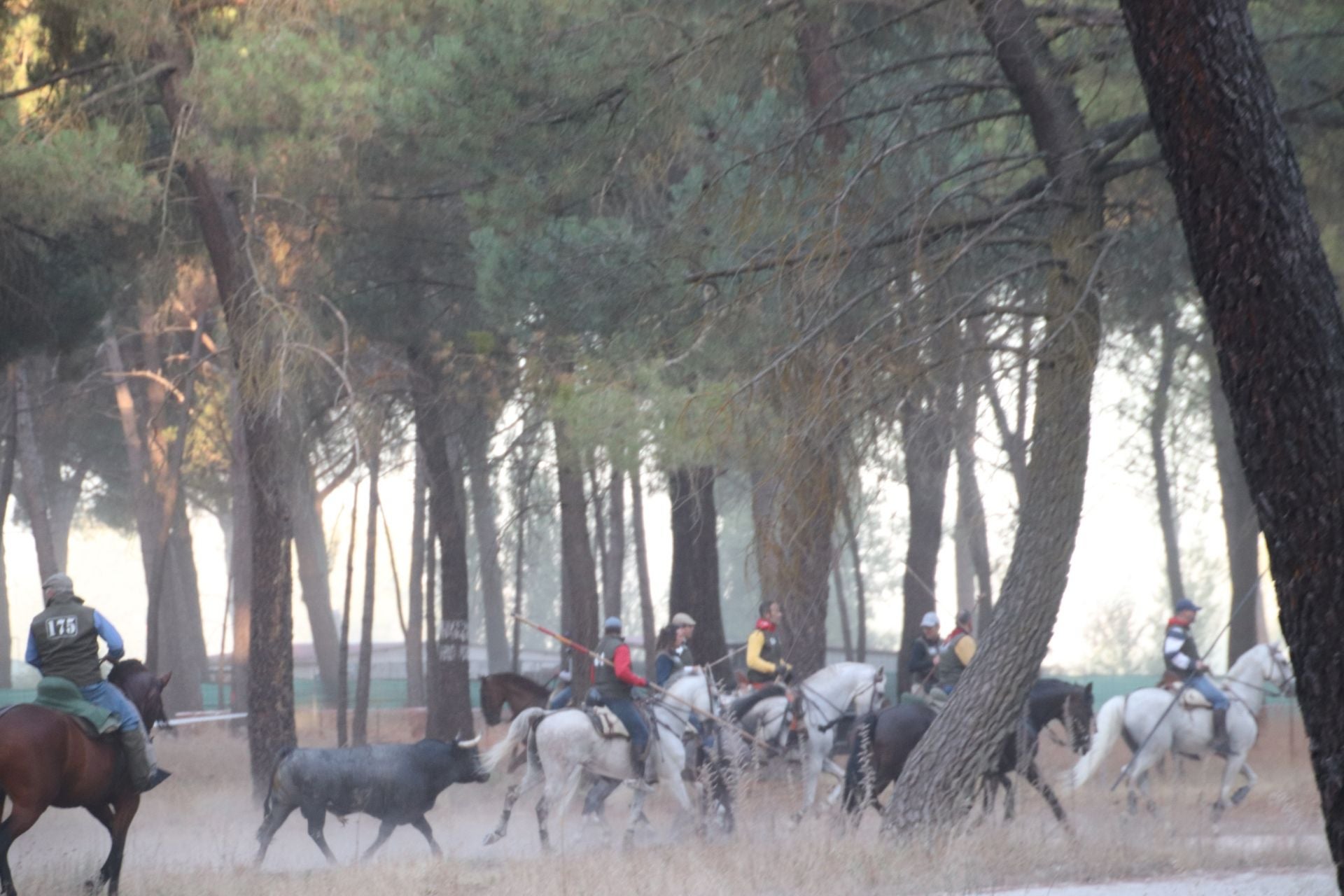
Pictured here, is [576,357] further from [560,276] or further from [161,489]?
[161,489]

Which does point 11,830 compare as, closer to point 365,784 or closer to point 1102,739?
point 365,784

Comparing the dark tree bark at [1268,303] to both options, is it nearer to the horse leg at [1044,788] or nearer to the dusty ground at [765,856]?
the dusty ground at [765,856]

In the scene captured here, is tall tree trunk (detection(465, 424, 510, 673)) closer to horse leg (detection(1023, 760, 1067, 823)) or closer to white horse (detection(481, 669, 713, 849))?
white horse (detection(481, 669, 713, 849))

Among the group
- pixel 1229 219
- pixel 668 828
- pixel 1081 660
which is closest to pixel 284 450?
pixel 668 828

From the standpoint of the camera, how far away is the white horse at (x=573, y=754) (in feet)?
45.3

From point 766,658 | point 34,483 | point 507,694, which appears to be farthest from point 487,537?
point 766,658

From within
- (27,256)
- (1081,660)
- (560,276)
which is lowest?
(1081,660)

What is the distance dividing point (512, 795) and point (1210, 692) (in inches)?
279

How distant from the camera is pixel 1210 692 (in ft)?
50.1

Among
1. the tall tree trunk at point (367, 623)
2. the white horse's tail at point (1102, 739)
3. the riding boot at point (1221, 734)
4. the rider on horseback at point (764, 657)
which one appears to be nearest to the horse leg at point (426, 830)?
the rider on horseback at point (764, 657)

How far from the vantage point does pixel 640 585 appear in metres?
32.8

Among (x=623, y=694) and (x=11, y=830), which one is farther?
(x=623, y=694)

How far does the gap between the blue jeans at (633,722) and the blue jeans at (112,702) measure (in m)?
4.74

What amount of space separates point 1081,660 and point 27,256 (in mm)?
75607
